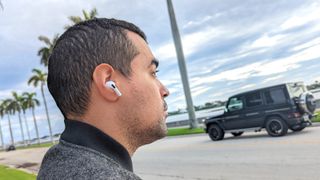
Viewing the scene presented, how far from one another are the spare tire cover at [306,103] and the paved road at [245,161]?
1.00 meters

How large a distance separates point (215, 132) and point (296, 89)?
4181 mm

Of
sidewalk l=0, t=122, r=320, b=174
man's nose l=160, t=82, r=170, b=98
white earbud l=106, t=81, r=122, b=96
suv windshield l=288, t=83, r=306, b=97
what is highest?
white earbud l=106, t=81, r=122, b=96

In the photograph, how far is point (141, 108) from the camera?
1244 millimetres

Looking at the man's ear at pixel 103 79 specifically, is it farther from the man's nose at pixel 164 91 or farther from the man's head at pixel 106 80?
the man's nose at pixel 164 91

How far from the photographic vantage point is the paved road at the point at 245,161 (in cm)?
985

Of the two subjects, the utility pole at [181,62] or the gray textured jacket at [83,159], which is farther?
the utility pole at [181,62]

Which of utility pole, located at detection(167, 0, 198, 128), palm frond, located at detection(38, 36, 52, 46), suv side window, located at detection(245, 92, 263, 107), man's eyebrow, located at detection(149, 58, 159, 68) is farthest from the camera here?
palm frond, located at detection(38, 36, 52, 46)

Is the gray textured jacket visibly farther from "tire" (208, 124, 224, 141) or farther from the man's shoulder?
"tire" (208, 124, 224, 141)

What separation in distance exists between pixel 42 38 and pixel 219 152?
31.7m

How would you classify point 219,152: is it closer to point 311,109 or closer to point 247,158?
point 247,158

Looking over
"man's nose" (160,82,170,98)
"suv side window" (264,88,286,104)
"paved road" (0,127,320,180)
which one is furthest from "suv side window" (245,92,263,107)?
"man's nose" (160,82,170,98)

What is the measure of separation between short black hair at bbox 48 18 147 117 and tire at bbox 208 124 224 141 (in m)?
17.7

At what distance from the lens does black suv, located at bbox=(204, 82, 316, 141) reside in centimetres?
1587

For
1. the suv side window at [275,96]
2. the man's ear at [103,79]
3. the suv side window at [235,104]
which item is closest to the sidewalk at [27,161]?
the suv side window at [275,96]
